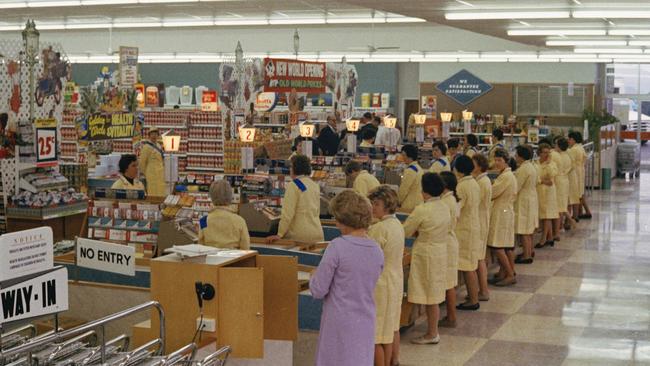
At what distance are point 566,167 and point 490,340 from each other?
6.38 meters

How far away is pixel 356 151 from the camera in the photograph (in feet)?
57.4

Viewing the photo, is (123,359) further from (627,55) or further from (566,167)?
(627,55)

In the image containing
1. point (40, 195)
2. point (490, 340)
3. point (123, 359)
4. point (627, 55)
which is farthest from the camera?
point (627, 55)

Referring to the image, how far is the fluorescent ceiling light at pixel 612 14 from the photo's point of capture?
34.8 feet

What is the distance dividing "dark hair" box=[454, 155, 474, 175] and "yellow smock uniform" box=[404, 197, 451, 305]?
1.32 metres

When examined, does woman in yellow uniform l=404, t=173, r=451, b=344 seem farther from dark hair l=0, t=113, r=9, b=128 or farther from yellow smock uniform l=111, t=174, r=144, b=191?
dark hair l=0, t=113, r=9, b=128

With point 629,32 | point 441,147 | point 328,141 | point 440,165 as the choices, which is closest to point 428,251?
point 440,165

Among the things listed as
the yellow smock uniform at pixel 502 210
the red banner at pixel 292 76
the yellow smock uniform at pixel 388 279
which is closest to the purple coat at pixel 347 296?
the yellow smock uniform at pixel 388 279

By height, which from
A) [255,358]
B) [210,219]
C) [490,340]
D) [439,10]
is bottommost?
[490,340]

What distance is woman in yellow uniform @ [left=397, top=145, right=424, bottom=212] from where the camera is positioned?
1212 centimetres

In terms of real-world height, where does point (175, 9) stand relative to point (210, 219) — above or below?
above

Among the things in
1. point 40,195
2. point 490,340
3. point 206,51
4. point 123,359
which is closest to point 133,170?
point 40,195

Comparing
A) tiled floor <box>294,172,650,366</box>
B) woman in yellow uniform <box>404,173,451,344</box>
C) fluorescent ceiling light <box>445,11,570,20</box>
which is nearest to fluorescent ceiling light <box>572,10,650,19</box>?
fluorescent ceiling light <box>445,11,570,20</box>

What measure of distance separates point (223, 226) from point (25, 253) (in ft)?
10.5
